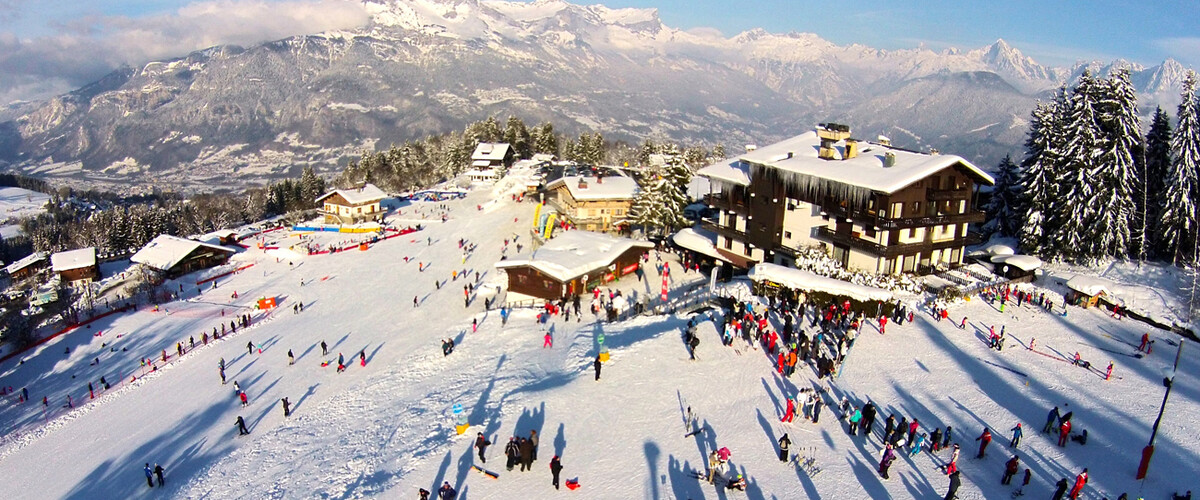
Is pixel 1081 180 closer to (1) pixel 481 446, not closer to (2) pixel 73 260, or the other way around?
(1) pixel 481 446

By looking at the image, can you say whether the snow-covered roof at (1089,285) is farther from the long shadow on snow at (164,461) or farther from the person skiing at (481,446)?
the long shadow on snow at (164,461)

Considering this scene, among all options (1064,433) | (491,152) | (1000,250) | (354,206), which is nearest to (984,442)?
(1064,433)

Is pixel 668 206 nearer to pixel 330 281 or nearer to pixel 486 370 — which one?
pixel 486 370

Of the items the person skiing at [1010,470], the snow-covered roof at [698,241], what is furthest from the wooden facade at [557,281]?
the person skiing at [1010,470]

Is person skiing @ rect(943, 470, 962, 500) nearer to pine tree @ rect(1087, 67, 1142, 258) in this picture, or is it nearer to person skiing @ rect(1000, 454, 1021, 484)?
person skiing @ rect(1000, 454, 1021, 484)

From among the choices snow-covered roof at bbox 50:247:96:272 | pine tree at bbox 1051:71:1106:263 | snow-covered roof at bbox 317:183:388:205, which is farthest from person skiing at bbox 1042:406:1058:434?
snow-covered roof at bbox 50:247:96:272
